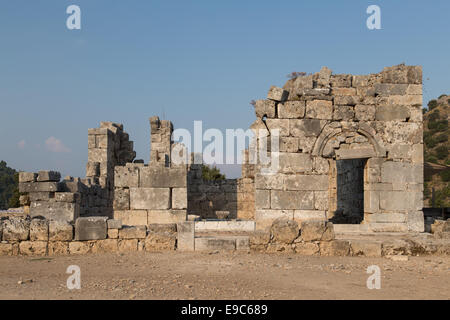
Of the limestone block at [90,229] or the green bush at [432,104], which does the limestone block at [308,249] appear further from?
the green bush at [432,104]

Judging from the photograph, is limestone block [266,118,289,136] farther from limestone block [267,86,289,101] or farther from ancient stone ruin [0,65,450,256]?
limestone block [267,86,289,101]

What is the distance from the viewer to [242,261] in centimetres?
682

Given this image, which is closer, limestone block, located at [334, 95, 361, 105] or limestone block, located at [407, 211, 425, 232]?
A: limestone block, located at [407, 211, 425, 232]

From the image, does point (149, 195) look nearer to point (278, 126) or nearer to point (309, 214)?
point (278, 126)

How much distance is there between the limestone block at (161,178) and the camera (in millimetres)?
10445

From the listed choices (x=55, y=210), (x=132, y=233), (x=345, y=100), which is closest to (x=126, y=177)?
(x=55, y=210)

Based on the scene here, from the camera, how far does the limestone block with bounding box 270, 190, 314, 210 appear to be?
36.2 feet

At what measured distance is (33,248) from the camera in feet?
24.2

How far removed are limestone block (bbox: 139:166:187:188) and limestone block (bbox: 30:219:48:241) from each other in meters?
3.27

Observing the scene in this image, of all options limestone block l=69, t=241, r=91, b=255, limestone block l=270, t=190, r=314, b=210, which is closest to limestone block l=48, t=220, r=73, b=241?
limestone block l=69, t=241, r=91, b=255

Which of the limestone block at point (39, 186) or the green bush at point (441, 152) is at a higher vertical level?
A: the green bush at point (441, 152)

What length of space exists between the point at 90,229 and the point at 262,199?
490 cm

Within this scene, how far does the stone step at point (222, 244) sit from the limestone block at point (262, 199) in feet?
10.9

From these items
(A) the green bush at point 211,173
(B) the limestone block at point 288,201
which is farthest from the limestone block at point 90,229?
(A) the green bush at point 211,173
